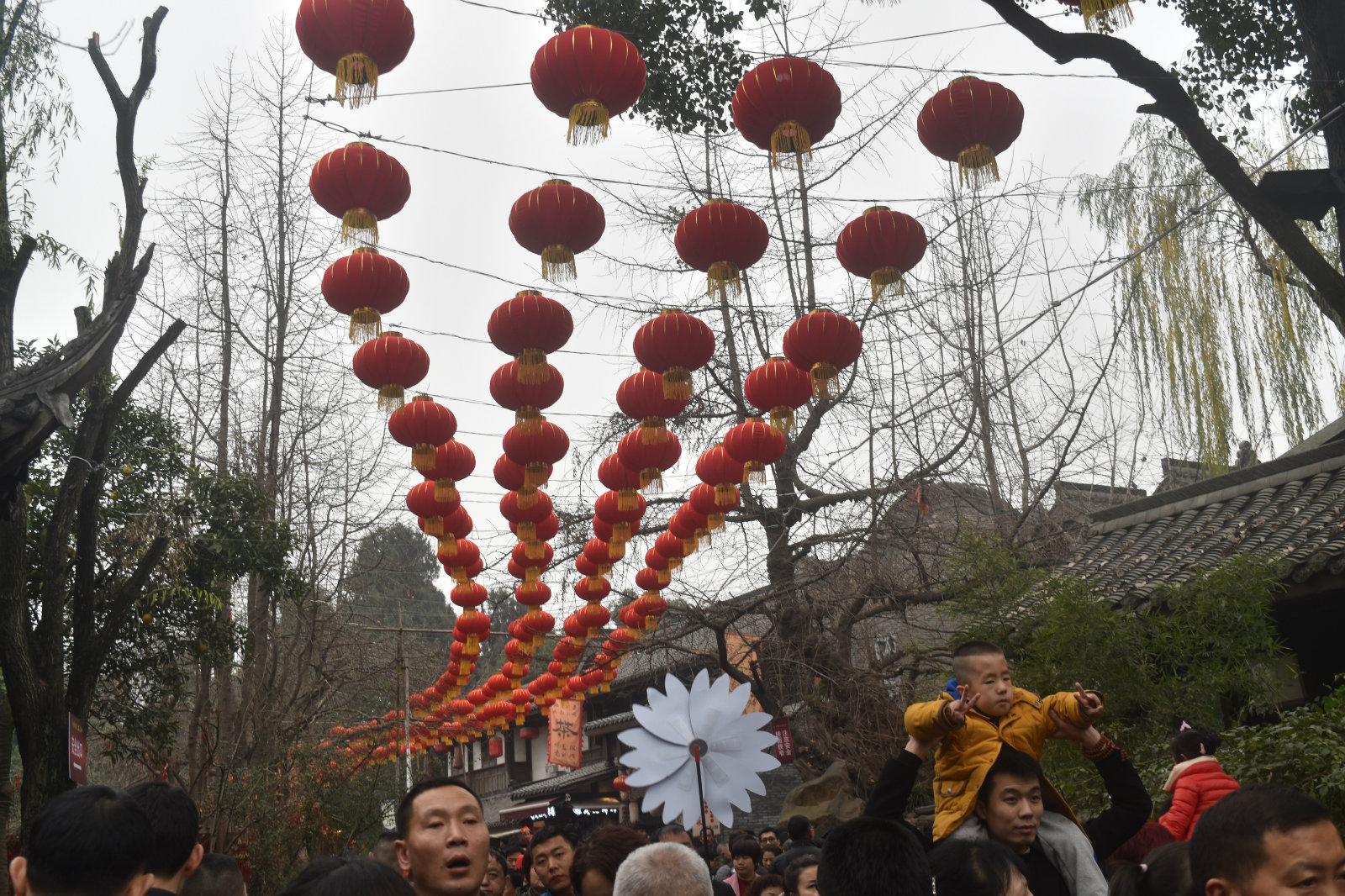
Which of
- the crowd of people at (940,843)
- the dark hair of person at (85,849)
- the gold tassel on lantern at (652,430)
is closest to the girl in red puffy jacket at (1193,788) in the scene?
the crowd of people at (940,843)

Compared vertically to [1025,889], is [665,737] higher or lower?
higher

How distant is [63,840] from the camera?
275 centimetres

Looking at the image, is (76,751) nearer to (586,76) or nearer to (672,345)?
(672,345)

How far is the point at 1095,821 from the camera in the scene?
387 centimetres

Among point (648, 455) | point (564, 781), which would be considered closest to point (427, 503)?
point (648, 455)

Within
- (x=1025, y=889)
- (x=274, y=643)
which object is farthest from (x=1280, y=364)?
(x=274, y=643)

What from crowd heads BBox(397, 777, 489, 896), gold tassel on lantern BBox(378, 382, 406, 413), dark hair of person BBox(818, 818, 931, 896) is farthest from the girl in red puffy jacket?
gold tassel on lantern BBox(378, 382, 406, 413)

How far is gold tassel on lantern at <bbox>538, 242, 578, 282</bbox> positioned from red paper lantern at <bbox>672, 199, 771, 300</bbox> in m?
0.73

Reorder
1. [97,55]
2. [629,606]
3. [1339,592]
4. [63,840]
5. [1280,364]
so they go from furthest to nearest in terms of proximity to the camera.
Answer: [629,606] → [1280,364] → [1339,592] → [97,55] → [63,840]

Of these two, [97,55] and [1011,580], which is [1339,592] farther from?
[97,55]

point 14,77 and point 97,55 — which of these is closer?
point 97,55

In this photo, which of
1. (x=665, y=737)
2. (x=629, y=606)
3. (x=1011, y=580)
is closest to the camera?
(x=665, y=737)

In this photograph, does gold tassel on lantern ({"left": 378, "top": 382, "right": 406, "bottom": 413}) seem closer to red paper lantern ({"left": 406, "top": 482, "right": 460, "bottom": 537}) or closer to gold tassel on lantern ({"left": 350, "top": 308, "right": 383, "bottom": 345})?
gold tassel on lantern ({"left": 350, "top": 308, "right": 383, "bottom": 345})

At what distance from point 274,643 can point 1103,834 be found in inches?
593
